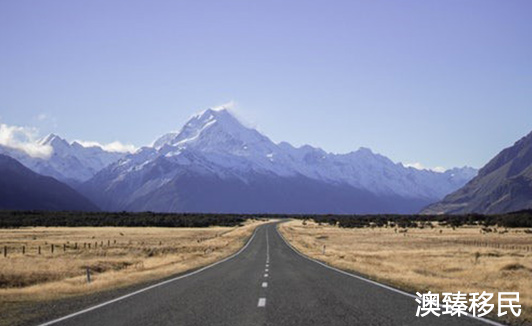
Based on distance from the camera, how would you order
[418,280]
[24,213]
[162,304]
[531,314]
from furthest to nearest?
[24,213] < [418,280] < [162,304] < [531,314]

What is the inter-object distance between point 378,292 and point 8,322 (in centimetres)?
1078

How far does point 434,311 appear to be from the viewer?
15.2 meters

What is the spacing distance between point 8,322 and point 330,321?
285 inches

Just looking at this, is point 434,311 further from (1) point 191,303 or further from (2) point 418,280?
(2) point 418,280

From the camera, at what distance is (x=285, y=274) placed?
2839 centimetres

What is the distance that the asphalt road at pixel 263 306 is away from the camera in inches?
542

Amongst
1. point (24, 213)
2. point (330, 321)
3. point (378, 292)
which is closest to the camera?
point (330, 321)

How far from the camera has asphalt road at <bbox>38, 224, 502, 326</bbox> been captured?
1377 cm

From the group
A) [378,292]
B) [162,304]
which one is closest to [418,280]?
[378,292]

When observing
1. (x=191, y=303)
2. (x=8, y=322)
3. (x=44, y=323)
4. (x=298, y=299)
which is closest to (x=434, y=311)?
(x=298, y=299)

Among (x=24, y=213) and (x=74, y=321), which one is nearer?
(x=74, y=321)

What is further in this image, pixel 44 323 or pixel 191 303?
pixel 191 303

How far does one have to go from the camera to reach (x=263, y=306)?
1639 cm

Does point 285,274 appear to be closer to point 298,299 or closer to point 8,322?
point 298,299
